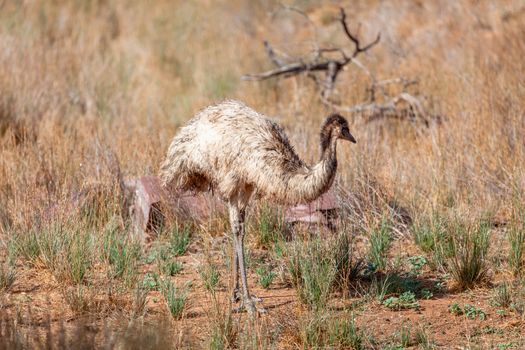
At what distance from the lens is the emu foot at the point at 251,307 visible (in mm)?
5902

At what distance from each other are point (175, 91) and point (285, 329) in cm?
827

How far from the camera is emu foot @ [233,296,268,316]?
5.90 meters

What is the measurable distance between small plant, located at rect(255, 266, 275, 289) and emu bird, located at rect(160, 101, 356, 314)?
9.7 inches

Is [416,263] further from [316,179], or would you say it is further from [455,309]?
[316,179]

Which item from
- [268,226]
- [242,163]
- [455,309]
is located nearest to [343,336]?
[455,309]

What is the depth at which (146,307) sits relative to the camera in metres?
5.82

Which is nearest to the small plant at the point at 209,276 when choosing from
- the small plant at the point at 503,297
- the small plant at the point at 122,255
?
the small plant at the point at 122,255

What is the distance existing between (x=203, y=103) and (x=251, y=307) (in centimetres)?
604

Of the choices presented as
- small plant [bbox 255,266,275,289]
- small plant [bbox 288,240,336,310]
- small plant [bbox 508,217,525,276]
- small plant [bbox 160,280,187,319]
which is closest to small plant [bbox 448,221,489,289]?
small plant [bbox 508,217,525,276]

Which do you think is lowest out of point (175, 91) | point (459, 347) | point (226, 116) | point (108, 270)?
point (459, 347)

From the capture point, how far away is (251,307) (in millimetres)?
5938

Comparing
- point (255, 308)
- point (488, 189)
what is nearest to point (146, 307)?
point (255, 308)

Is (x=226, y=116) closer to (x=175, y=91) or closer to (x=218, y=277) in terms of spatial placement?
(x=218, y=277)

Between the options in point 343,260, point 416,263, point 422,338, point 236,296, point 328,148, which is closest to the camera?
point 422,338
